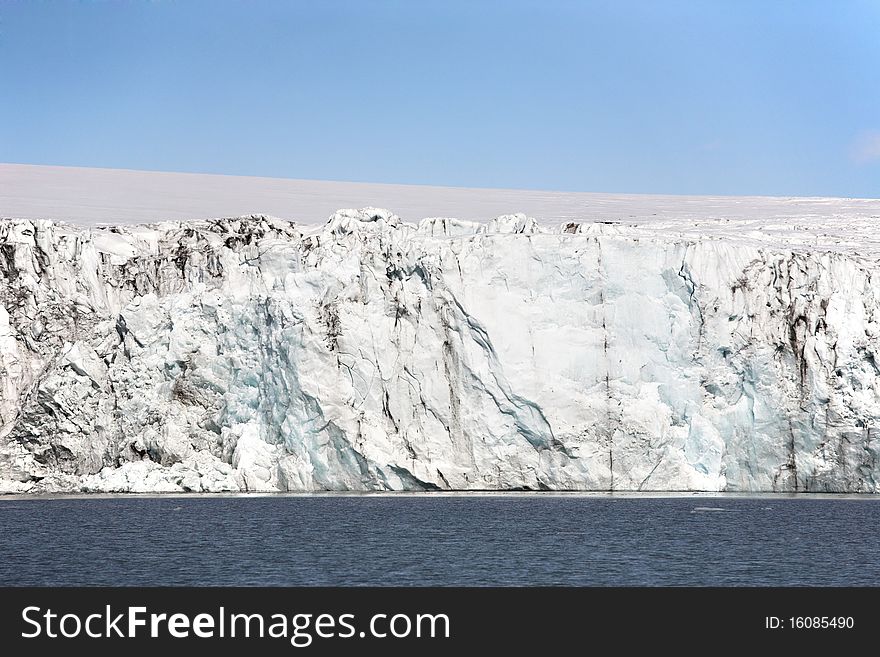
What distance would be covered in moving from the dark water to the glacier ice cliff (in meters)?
1.22

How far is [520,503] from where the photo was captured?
37.0m

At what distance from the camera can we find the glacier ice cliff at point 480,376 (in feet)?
115

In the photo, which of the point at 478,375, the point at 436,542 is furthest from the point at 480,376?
the point at 436,542

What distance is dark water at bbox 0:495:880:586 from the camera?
71.3 feet

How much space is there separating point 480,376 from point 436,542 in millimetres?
9597

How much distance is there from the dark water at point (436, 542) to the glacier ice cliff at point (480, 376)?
1.22m

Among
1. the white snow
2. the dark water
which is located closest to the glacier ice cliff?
the white snow

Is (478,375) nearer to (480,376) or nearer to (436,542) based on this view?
(480,376)

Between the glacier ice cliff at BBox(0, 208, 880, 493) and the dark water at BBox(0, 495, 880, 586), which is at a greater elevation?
the glacier ice cliff at BBox(0, 208, 880, 493)

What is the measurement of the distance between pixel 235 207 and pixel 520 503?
1508 inches

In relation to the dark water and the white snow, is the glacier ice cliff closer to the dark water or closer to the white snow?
the white snow

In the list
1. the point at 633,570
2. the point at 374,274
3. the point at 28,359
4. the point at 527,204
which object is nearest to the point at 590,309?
the point at 374,274

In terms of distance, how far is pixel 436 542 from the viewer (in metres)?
26.3

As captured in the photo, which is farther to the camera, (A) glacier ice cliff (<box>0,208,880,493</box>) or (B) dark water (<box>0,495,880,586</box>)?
(A) glacier ice cliff (<box>0,208,880,493</box>)
